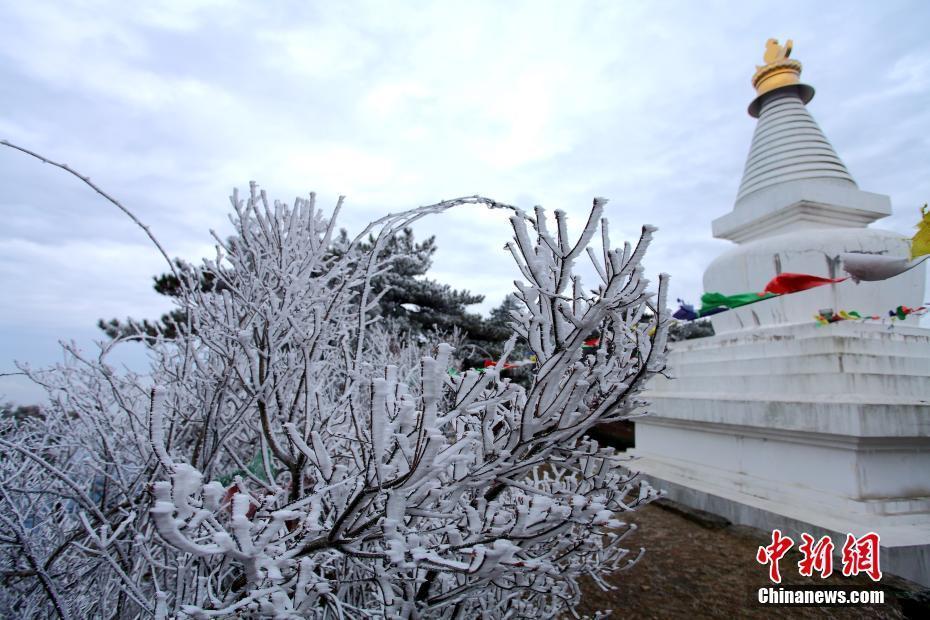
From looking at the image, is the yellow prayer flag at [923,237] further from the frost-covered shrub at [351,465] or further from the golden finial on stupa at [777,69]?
the golden finial on stupa at [777,69]

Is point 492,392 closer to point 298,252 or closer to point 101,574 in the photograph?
point 298,252

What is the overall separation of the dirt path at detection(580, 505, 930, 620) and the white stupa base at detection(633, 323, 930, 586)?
1.50ft

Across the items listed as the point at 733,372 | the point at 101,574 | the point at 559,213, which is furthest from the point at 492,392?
the point at 733,372

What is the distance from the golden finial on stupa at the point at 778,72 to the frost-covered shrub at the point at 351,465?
1249cm

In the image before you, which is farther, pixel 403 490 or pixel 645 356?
pixel 645 356

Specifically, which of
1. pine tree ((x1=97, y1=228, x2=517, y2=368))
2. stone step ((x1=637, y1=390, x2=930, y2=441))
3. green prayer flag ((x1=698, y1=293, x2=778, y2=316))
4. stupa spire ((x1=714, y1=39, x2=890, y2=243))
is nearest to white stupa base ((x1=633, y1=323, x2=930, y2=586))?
stone step ((x1=637, y1=390, x2=930, y2=441))

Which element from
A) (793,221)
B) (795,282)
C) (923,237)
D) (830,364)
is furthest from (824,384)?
(793,221)

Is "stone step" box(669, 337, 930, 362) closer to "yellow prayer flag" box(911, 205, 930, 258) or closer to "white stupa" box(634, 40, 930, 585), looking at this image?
"white stupa" box(634, 40, 930, 585)

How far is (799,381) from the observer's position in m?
6.48

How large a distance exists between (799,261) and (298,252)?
Result: 942 centimetres

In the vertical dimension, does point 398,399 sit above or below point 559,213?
below

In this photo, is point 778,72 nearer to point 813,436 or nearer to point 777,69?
point 777,69

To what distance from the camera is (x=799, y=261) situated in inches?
336

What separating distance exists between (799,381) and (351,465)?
6.82m
